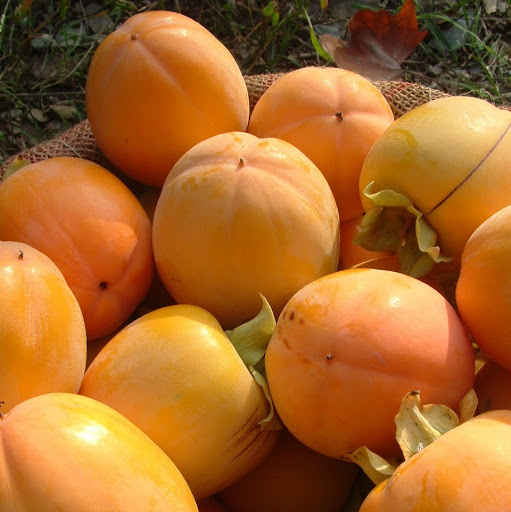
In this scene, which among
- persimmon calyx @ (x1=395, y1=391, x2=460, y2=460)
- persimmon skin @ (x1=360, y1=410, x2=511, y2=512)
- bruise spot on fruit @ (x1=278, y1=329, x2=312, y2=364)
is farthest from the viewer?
bruise spot on fruit @ (x1=278, y1=329, x2=312, y2=364)

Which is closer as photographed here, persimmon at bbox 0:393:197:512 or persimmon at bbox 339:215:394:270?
persimmon at bbox 0:393:197:512

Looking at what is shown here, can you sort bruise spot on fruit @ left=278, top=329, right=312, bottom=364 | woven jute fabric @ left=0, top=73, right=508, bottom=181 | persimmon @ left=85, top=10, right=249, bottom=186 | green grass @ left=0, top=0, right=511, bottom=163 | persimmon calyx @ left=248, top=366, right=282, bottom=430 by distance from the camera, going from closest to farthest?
bruise spot on fruit @ left=278, top=329, right=312, bottom=364 → persimmon calyx @ left=248, top=366, right=282, bottom=430 → persimmon @ left=85, top=10, right=249, bottom=186 → woven jute fabric @ left=0, top=73, right=508, bottom=181 → green grass @ left=0, top=0, right=511, bottom=163

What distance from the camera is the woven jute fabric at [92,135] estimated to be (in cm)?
174

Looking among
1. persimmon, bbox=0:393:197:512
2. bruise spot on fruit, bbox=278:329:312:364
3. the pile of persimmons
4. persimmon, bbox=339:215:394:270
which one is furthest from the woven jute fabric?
persimmon, bbox=0:393:197:512

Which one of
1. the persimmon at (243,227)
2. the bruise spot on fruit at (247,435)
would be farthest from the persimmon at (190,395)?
the persimmon at (243,227)

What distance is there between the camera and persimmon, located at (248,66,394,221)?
1.50 metres

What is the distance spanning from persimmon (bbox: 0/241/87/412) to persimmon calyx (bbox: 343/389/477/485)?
17.4 inches

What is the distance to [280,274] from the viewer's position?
1.29 m

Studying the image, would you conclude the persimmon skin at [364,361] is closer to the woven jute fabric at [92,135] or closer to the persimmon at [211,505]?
the persimmon at [211,505]

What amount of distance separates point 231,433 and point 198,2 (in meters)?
2.03

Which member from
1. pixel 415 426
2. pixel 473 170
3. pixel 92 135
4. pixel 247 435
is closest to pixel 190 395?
pixel 247 435

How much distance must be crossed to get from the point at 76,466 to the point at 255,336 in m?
0.45

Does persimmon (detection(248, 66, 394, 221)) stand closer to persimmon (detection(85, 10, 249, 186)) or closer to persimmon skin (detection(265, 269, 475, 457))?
persimmon (detection(85, 10, 249, 186))

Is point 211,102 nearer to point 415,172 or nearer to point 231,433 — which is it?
point 415,172
